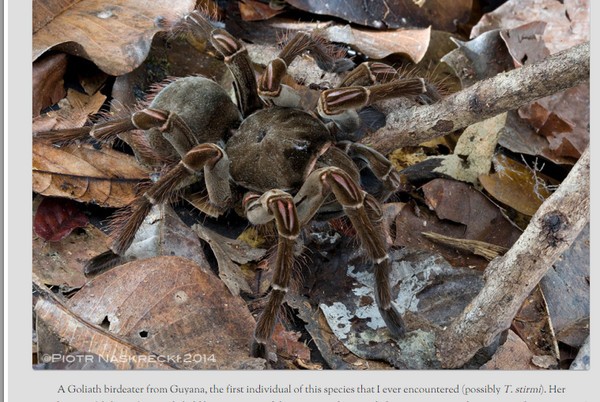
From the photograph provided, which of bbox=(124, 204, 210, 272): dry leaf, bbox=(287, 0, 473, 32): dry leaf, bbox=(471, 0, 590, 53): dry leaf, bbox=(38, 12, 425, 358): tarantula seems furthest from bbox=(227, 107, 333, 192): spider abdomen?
bbox=(471, 0, 590, 53): dry leaf

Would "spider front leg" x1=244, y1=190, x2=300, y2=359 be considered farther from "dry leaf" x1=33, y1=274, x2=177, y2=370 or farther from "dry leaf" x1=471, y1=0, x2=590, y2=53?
"dry leaf" x1=471, y1=0, x2=590, y2=53

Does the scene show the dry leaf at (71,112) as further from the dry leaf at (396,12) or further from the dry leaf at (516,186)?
the dry leaf at (516,186)

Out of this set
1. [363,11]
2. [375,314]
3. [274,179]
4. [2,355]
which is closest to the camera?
[2,355]

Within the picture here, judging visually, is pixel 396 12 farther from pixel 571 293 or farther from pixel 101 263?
pixel 101 263

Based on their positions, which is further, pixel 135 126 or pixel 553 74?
pixel 135 126

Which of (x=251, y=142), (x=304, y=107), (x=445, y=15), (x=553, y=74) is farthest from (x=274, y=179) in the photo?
(x=445, y=15)

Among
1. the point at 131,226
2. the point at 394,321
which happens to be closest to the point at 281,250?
the point at 394,321

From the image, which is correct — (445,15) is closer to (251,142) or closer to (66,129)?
(251,142)
